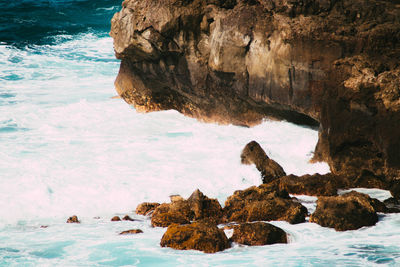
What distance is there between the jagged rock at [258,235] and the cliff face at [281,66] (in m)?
2.78

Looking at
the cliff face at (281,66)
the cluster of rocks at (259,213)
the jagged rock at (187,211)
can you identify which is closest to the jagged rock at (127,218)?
the cluster of rocks at (259,213)

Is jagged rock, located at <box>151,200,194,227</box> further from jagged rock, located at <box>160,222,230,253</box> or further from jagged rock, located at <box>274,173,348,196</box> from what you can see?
jagged rock, located at <box>274,173,348,196</box>

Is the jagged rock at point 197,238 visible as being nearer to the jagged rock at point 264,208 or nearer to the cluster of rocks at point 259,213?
the cluster of rocks at point 259,213

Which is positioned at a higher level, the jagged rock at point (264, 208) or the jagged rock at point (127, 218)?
the jagged rock at point (264, 208)

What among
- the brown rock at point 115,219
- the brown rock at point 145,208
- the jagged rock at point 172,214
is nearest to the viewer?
the jagged rock at point 172,214

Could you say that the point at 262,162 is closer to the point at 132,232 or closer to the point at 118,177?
the point at 118,177

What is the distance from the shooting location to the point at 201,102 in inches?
491

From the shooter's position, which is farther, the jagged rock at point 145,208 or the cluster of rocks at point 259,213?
the jagged rock at point 145,208

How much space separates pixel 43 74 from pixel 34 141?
8.35m

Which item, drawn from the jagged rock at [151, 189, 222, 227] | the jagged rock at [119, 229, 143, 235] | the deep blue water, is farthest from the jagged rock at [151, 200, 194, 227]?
the deep blue water

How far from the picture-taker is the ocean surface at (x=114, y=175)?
5980mm

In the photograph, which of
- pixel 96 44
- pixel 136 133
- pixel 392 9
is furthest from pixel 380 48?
pixel 96 44

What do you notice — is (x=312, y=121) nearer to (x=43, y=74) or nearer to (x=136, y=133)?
(x=136, y=133)

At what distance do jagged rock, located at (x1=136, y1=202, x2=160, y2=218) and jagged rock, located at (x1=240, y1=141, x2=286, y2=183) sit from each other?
→ 2059mm
